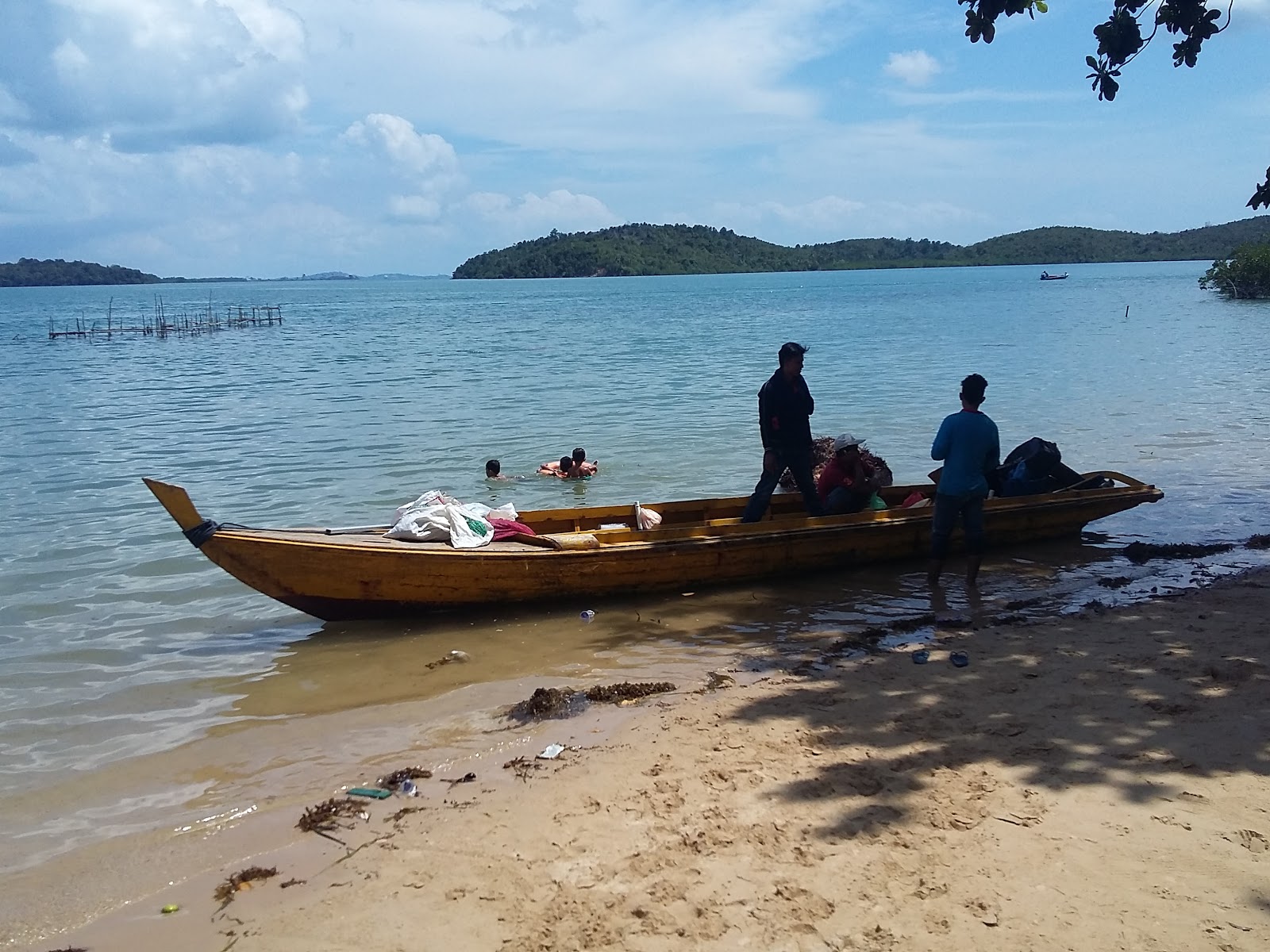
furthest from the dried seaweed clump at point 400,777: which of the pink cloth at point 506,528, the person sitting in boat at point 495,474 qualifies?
the person sitting in boat at point 495,474

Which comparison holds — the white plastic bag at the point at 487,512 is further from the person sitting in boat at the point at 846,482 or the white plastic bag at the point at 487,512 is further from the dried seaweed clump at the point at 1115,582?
the dried seaweed clump at the point at 1115,582

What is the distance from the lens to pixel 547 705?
636cm

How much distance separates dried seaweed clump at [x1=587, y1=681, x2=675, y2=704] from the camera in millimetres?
6520

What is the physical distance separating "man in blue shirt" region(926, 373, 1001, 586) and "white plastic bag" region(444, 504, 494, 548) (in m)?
3.87

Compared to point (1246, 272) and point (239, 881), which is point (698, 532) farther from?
point (1246, 272)

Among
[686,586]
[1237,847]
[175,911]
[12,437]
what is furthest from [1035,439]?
[12,437]

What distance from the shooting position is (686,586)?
8.80m

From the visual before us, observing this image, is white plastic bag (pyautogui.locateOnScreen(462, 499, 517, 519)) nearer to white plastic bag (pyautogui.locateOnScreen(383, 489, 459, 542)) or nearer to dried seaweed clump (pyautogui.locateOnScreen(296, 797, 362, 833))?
white plastic bag (pyautogui.locateOnScreen(383, 489, 459, 542))

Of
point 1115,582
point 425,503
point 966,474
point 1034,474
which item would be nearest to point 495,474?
point 425,503

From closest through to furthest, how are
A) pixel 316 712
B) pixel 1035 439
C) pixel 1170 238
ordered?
pixel 316 712 < pixel 1035 439 < pixel 1170 238

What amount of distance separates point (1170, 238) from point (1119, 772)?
656 ft

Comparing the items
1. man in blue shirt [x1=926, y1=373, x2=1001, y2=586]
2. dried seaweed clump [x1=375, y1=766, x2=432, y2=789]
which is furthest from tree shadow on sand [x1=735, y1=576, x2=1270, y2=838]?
dried seaweed clump [x1=375, y1=766, x2=432, y2=789]

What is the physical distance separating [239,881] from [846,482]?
267 inches

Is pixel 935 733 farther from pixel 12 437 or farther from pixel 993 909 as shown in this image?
pixel 12 437
